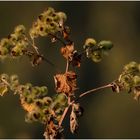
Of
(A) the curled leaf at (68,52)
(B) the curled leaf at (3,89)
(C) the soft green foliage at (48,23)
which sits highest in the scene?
(C) the soft green foliage at (48,23)

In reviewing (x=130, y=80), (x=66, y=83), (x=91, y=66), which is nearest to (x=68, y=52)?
(x=66, y=83)

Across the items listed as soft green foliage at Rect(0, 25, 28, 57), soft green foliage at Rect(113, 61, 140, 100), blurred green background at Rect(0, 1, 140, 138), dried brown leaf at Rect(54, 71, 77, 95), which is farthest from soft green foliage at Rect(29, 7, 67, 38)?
blurred green background at Rect(0, 1, 140, 138)

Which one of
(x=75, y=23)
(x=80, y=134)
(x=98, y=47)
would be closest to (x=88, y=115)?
(x=80, y=134)

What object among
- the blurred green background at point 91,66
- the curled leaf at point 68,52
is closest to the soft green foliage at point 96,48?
the curled leaf at point 68,52

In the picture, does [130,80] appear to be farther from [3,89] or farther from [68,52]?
[3,89]

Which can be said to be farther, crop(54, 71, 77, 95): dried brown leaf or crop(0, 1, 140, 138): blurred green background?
crop(0, 1, 140, 138): blurred green background

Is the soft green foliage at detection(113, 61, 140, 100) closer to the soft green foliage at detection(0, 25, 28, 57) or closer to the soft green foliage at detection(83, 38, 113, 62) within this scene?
the soft green foliage at detection(83, 38, 113, 62)

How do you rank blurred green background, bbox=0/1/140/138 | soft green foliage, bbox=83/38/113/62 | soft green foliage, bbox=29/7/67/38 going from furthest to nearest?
blurred green background, bbox=0/1/140/138 → soft green foliage, bbox=83/38/113/62 → soft green foliage, bbox=29/7/67/38

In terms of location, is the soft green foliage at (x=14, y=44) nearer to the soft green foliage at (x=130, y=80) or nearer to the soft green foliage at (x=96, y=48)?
the soft green foliage at (x=96, y=48)

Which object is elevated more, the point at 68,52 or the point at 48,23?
the point at 48,23
